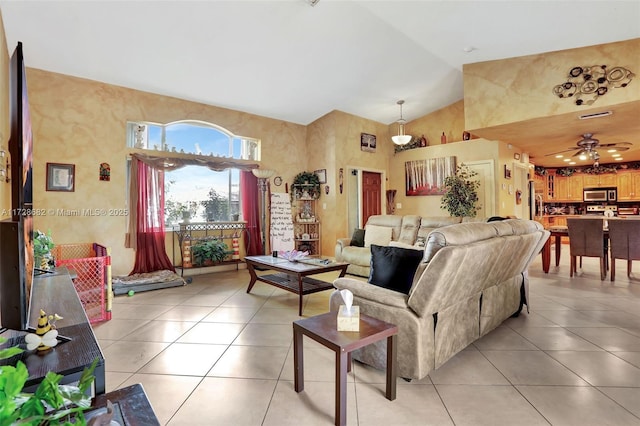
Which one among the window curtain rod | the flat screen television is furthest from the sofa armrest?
the window curtain rod

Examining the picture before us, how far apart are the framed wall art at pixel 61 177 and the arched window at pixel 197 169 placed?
0.92m

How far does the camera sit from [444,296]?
2.09 metres

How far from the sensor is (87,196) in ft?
15.5

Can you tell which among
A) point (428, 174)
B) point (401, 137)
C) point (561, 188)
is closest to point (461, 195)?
point (428, 174)

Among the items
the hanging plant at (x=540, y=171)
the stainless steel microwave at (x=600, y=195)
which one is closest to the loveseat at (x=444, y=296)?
the hanging plant at (x=540, y=171)

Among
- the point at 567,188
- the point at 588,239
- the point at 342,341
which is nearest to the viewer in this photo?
the point at 342,341

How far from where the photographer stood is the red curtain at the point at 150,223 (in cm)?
508

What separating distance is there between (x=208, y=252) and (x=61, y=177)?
2.34 meters

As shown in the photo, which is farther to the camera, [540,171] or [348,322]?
[540,171]

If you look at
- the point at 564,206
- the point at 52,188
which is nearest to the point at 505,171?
the point at 564,206

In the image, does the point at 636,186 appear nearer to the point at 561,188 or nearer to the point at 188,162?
the point at 561,188

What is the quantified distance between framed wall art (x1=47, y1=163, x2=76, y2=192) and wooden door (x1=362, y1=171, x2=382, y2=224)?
5.45m

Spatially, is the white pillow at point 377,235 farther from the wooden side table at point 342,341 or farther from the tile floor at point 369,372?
the wooden side table at point 342,341

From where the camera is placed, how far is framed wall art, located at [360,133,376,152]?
7.36 m
